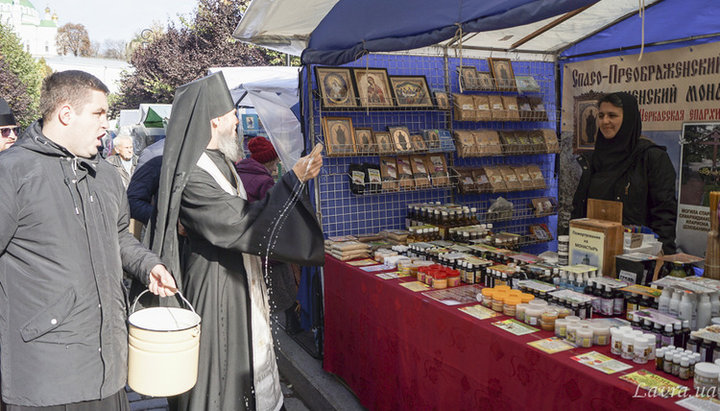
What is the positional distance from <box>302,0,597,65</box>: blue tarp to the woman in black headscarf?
5.13 ft

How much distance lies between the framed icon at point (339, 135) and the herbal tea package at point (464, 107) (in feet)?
3.82

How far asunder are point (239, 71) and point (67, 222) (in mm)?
7528

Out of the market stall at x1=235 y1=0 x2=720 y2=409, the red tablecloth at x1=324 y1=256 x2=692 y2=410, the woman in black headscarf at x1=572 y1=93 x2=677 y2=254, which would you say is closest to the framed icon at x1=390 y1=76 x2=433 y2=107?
the market stall at x1=235 y1=0 x2=720 y2=409

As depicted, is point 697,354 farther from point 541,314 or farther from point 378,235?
point 378,235

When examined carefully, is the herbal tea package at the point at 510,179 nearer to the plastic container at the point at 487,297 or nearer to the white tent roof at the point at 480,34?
the white tent roof at the point at 480,34

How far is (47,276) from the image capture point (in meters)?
2.03

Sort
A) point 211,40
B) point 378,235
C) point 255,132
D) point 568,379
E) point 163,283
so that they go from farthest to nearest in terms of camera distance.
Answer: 1. point 211,40
2. point 255,132
3. point 378,235
4. point 163,283
5. point 568,379

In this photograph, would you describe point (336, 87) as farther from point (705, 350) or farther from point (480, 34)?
point (705, 350)

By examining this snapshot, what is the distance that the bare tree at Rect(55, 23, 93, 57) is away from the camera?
8125 cm

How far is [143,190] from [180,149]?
1892mm

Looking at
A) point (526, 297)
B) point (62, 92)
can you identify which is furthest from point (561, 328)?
point (62, 92)

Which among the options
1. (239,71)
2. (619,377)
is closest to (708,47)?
(619,377)

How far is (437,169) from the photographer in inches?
206

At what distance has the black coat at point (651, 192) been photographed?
13.4ft
